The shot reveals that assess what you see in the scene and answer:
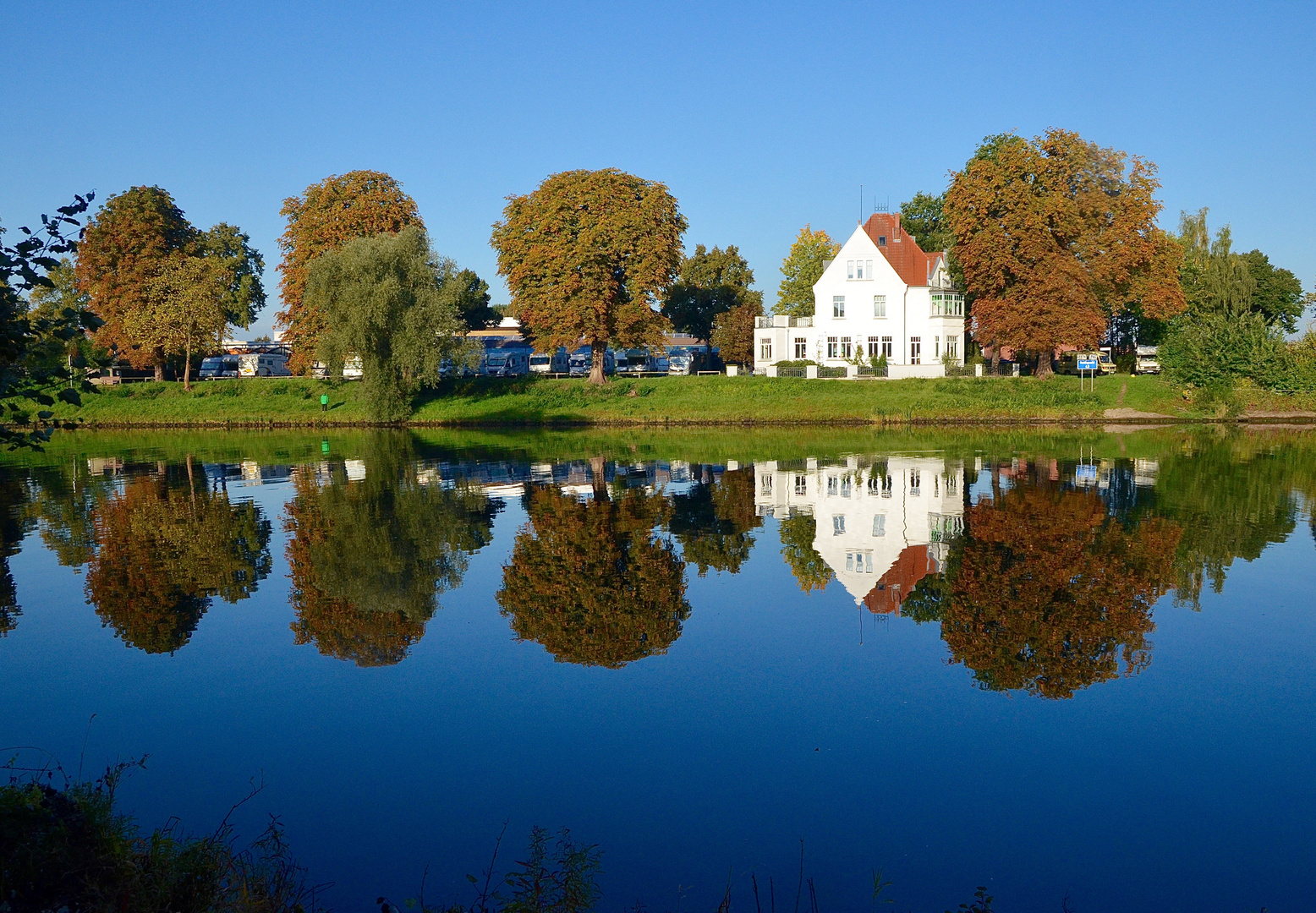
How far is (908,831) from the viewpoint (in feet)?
27.5

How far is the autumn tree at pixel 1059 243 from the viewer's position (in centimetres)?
5525

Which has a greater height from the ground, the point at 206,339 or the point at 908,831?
the point at 206,339

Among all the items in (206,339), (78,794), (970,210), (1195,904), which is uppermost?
(970,210)

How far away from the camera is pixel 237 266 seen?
85.2 m

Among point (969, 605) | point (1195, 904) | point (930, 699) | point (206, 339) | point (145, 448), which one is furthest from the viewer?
point (206, 339)

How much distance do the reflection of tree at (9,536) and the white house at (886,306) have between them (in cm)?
4377

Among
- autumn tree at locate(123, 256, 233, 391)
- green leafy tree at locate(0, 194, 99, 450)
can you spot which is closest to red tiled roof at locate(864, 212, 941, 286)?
autumn tree at locate(123, 256, 233, 391)

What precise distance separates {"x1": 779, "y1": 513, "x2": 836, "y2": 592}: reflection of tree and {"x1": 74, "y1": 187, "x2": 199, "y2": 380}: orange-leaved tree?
180ft

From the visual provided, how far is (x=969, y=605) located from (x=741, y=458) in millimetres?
23048

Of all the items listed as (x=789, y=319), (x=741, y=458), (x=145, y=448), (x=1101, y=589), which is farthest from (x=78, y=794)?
(x=789, y=319)

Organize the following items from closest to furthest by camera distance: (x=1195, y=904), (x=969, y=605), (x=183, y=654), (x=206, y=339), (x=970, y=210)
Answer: (x=1195, y=904) → (x=183, y=654) → (x=969, y=605) → (x=970, y=210) → (x=206, y=339)

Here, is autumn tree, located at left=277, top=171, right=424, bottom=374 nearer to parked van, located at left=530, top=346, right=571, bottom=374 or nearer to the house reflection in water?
parked van, located at left=530, top=346, right=571, bottom=374

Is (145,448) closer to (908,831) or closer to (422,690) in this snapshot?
(422,690)

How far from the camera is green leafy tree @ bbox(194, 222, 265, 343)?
74344 millimetres
